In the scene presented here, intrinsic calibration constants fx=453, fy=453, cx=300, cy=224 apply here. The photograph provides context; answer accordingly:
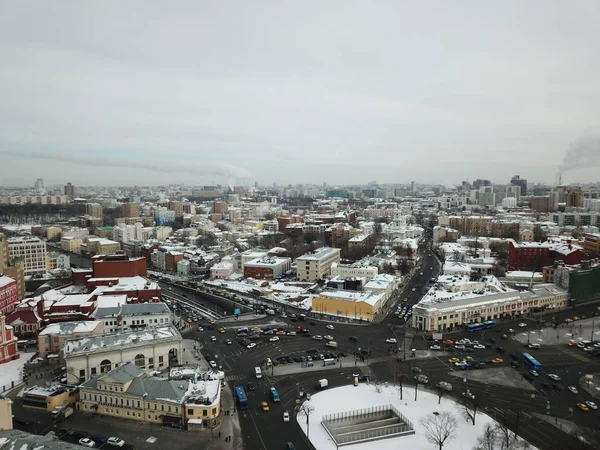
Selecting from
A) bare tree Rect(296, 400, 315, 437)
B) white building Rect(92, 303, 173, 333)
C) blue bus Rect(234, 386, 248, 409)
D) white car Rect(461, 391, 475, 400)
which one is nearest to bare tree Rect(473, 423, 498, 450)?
white car Rect(461, 391, 475, 400)

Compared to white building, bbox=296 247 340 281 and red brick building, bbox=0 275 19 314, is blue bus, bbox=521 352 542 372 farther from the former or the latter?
red brick building, bbox=0 275 19 314

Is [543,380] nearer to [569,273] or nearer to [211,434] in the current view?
[211,434]

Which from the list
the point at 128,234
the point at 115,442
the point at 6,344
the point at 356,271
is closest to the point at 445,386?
the point at 115,442

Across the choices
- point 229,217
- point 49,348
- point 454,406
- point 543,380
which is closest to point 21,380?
point 49,348

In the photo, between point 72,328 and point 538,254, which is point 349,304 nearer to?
point 72,328

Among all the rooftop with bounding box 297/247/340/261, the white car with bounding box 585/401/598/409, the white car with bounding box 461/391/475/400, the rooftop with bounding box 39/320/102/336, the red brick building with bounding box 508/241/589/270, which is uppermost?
the red brick building with bounding box 508/241/589/270

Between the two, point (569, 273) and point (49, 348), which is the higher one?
point (569, 273)
